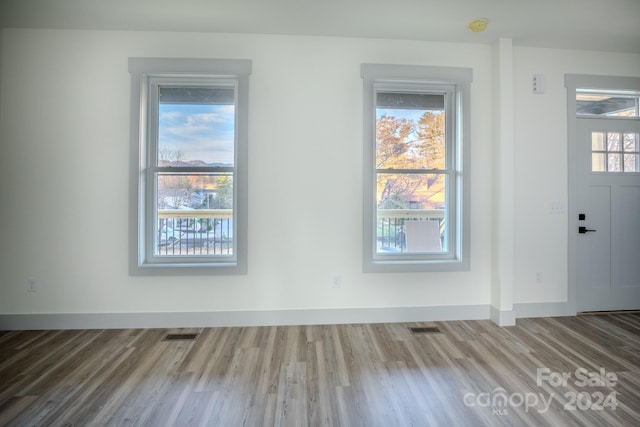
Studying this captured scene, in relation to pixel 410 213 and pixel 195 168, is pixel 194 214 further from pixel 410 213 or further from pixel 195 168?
pixel 410 213

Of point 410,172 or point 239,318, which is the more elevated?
point 410,172

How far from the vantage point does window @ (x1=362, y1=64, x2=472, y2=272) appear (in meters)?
3.00

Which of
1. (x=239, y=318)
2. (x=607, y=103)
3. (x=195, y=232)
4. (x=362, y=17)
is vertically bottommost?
(x=239, y=318)

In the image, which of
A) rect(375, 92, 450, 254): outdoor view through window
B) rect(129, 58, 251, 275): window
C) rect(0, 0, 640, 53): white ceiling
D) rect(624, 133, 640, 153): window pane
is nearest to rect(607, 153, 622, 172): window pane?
rect(624, 133, 640, 153): window pane

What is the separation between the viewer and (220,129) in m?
2.96

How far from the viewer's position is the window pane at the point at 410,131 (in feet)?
10.0

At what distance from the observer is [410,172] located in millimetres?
3064

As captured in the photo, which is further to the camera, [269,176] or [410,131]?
[410,131]

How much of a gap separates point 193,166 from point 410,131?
2277mm

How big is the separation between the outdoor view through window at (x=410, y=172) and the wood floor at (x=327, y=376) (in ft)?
2.95

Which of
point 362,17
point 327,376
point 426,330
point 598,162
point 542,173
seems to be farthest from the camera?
point 598,162

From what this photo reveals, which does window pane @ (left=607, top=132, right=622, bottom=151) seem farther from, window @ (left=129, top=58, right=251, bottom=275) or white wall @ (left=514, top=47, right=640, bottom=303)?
window @ (left=129, top=58, right=251, bottom=275)

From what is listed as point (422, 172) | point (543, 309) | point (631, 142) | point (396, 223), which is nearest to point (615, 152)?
point (631, 142)

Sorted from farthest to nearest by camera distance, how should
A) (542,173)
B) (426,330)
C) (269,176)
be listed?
1. (542,173)
2. (269,176)
3. (426,330)
